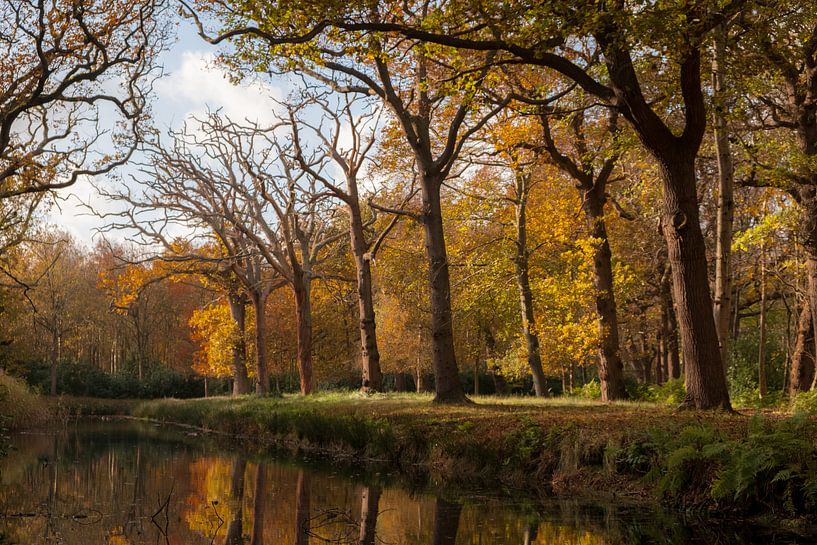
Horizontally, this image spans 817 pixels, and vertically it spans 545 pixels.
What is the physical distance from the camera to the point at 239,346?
116ft

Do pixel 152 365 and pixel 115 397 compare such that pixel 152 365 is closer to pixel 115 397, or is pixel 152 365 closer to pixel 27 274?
pixel 115 397

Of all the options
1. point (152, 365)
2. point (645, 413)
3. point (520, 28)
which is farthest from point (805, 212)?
point (152, 365)

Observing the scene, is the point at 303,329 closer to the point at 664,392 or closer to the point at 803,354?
the point at 664,392

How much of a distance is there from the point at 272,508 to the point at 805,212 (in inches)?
484

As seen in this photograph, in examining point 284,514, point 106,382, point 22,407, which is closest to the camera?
point 284,514

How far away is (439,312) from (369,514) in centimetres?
807

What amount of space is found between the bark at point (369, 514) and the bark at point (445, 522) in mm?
688

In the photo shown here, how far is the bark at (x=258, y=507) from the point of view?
8023mm

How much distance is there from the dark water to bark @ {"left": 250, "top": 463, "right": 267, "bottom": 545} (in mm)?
22

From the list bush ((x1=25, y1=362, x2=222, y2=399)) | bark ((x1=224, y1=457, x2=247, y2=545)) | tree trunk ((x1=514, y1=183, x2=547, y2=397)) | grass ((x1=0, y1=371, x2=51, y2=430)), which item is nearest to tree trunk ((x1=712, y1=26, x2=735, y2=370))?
bark ((x1=224, y1=457, x2=247, y2=545))

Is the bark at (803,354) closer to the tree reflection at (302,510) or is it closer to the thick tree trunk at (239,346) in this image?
the tree reflection at (302,510)

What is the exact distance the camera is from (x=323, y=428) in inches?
685

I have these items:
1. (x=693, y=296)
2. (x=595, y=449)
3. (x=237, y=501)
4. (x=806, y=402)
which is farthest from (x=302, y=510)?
(x=806, y=402)

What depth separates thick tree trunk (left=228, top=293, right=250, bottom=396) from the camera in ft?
115
